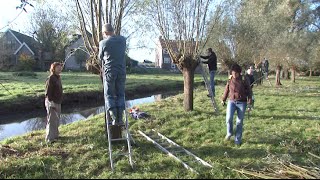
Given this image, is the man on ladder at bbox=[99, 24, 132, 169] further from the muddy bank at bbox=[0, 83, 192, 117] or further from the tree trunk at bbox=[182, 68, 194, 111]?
the muddy bank at bbox=[0, 83, 192, 117]

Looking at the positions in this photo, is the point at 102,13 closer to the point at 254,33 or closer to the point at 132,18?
the point at 132,18

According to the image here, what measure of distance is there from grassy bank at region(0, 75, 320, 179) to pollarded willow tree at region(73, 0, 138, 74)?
91.2 inches

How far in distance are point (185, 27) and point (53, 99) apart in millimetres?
6107

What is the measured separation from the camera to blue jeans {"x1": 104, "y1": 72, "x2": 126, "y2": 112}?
8073 mm

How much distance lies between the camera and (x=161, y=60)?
261 ft

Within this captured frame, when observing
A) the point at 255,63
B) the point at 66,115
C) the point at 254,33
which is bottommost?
the point at 66,115

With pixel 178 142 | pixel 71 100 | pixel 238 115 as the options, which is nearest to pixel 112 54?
pixel 178 142

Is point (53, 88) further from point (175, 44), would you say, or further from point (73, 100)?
point (73, 100)

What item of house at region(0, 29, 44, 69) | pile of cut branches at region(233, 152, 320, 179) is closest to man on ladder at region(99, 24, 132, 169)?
pile of cut branches at region(233, 152, 320, 179)

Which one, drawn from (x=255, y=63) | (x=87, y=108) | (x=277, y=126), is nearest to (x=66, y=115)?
(x=87, y=108)

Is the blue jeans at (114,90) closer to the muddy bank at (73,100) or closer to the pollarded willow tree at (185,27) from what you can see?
the pollarded willow tree at (185,27)

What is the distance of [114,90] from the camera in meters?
8.16

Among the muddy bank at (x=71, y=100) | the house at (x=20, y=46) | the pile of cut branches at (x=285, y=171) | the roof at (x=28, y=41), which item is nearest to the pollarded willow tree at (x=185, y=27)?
the pile of cut branches at (x=285, y=171)

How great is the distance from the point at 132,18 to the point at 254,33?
1662cm
